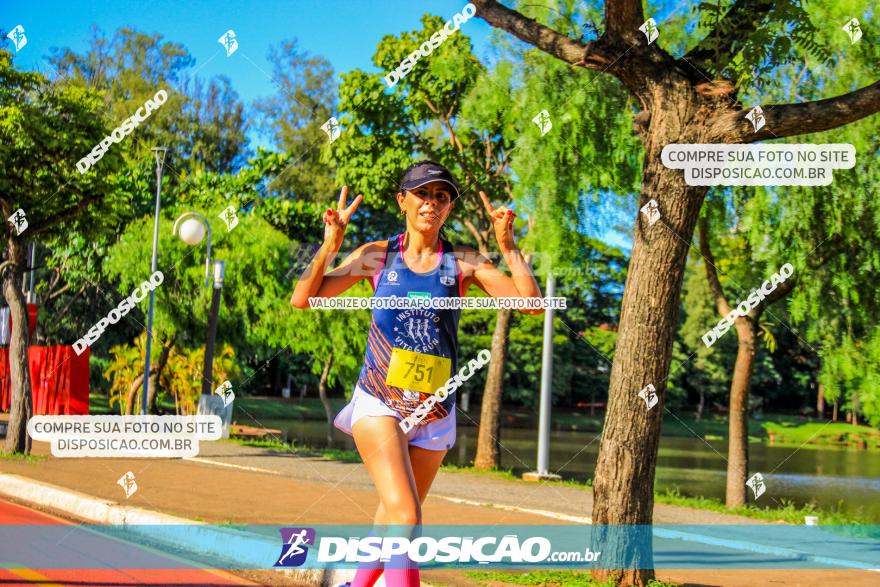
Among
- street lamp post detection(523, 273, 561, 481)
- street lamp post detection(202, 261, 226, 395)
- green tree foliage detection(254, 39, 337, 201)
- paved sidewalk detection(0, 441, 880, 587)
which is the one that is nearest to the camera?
paved sidewalk detection(0, 441, 880, 587)

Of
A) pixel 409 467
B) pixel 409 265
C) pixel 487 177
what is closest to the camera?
pixel 409 467

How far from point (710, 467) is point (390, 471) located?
2988cm

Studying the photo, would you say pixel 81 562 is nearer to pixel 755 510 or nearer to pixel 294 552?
pixel 294 552

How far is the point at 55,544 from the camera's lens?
809 cm

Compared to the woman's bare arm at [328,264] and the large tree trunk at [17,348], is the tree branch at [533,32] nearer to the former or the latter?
the woman's bare arm at [328,264]

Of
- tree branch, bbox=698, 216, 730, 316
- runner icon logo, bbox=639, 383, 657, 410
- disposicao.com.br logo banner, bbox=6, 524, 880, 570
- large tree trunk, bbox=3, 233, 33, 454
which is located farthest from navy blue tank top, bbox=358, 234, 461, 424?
tree branch, bbox=698, 216, 730, 316

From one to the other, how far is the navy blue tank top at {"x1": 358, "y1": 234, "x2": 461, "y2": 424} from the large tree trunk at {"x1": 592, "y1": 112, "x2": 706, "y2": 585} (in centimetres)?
264

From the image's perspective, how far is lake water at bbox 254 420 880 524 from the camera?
71.3 ft

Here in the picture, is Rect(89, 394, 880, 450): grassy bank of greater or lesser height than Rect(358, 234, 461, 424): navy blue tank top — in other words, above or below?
below

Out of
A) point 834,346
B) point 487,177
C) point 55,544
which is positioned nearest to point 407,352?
point 55,544

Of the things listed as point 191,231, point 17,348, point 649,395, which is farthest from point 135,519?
point 191,231

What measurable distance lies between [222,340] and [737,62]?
2208 centimetres

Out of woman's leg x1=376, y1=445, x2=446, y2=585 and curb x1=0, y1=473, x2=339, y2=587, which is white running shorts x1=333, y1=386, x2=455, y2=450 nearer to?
woman's leg x1=376, y1=445, x2=446, y2=585

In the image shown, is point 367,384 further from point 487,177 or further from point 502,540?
point 487,177
